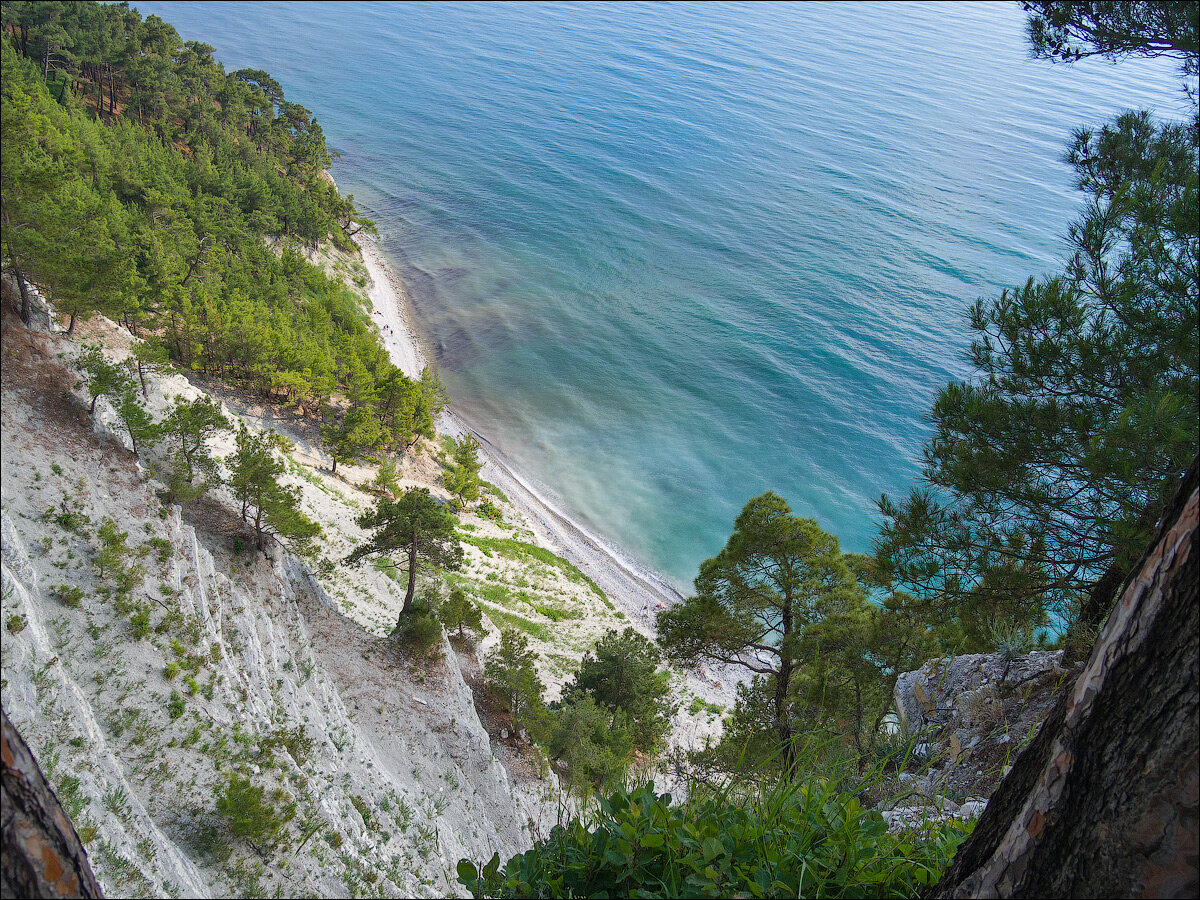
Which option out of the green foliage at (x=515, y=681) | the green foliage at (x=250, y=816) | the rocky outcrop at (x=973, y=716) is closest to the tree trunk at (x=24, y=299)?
the green foliage at (x=250, y=816)

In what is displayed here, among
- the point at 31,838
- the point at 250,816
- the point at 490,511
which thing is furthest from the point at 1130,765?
the point at 490,511

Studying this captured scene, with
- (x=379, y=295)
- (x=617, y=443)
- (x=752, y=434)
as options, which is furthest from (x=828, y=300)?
(x=379, y=295)

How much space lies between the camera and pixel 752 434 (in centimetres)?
4803

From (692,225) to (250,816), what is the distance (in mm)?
70823

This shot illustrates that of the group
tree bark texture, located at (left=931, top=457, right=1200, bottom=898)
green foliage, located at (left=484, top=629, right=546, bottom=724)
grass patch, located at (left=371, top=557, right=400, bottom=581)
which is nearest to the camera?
tree bark texture, located at (left=931, top=457, right=1200, bottom=898)

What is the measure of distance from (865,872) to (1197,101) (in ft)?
32.7

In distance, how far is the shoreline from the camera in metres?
35.7

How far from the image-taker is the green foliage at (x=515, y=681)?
19922 millimetres

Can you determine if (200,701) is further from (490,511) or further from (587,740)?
(490,511)

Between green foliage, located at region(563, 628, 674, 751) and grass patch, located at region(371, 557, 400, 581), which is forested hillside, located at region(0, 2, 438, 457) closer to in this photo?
grass patch, located at region(371, 557, 400, 581)

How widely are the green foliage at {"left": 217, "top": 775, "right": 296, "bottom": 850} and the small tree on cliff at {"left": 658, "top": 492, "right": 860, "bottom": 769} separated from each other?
8103 mm

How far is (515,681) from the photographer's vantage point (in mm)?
19875

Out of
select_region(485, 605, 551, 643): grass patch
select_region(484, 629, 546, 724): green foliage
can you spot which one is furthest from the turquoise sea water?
select_region(484, 629, 546, 724): green foliage

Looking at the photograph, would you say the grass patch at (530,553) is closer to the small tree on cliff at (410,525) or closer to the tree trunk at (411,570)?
the tree trunk at (411,570)
